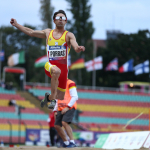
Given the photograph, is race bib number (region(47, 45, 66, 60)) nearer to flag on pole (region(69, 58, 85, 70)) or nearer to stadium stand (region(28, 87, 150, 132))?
stadium stand (region(28, 87, 150, 132))

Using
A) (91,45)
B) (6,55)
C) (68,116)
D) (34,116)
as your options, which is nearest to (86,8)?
(91,45)

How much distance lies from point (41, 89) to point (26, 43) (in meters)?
28.1

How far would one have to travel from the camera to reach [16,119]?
77.2 ft

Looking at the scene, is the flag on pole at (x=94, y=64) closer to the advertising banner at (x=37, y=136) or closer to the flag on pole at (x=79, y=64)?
the flag on pole at (x=79, y=64)

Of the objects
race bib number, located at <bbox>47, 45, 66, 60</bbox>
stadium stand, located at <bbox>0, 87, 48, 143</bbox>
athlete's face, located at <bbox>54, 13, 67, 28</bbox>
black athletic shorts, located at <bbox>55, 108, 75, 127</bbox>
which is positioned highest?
athlete's face, located at <bbox>54, 13, 67, 28</bbox>

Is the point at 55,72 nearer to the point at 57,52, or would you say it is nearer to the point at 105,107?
the point at 57,52

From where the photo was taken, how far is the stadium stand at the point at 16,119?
60.6ft

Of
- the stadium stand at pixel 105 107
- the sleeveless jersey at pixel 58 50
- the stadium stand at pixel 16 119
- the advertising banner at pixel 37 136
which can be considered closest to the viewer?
the sleeveless jersey at pixel 58 50

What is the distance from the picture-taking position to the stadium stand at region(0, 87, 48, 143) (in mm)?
18475

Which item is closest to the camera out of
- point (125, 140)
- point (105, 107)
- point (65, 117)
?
point (65, 117)

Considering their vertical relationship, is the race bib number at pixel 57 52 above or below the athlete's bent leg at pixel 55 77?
above

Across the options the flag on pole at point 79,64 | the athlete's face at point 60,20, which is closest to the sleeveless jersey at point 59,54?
the athlete's face at point 60,20

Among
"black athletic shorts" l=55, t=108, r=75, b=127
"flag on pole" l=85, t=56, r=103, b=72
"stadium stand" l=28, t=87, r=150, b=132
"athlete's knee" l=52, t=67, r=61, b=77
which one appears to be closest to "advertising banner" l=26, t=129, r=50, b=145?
"stadium stand" l=28, t=87, r=150, b=132

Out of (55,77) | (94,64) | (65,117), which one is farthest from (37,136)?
(94,64)
